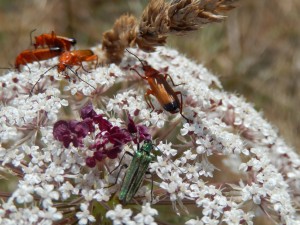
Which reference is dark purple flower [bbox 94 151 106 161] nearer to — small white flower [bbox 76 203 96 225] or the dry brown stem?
Result: small white flower [bbox 76 203 96 225]

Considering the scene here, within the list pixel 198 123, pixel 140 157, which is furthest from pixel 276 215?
pixel 140 157

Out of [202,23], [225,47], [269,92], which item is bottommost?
[269,92]

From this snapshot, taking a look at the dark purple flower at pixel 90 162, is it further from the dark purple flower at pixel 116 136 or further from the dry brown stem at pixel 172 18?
the dry brown stem at pixel 172 18

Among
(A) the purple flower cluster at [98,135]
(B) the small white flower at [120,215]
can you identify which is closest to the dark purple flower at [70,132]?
(A) the purple flower cluster at [98,135]

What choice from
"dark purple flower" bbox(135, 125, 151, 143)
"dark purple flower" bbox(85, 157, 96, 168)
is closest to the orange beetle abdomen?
"dark purple flower" bbox(135, 125, 151, 143)

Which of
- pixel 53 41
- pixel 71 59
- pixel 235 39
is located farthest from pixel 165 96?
pixel 235 39

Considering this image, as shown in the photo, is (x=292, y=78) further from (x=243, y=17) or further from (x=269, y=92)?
(x=243, y=17)

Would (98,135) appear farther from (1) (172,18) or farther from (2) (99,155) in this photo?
(1) (172,18)

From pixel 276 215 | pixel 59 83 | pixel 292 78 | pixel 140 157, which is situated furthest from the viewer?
pixel 292 78
